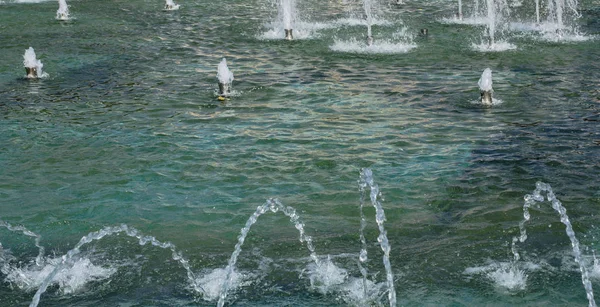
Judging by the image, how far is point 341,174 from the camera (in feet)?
40.8

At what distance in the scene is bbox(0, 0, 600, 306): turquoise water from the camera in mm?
9352

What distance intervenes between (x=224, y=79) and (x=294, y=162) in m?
4.20

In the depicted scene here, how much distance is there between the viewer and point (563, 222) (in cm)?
964

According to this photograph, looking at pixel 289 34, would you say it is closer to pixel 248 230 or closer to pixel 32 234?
pixel 248 230

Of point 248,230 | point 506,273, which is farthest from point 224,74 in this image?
point 506,273

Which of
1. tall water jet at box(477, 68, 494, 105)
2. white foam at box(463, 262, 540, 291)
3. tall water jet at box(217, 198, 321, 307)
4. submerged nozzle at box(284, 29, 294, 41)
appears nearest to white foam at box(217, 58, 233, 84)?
tall water jet at box(477, 68, 494, 105)

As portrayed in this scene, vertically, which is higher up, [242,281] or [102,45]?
[102,45]

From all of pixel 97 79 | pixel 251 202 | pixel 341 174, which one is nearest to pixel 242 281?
pixel 251 202

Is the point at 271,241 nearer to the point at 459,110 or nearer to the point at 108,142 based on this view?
the point at 108,142

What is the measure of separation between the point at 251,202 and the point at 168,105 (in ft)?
17.9

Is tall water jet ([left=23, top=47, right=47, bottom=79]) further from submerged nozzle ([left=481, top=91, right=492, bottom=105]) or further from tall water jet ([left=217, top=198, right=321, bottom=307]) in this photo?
submerged nozzle ([left=481, top=91, right=492, bottom=105])

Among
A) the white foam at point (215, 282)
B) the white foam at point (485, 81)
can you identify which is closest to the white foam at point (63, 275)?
the white foam at point (215, 282)

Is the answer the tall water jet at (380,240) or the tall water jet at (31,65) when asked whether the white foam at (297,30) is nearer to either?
the tall water jet at (31,65)

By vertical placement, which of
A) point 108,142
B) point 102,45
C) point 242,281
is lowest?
point 242,281
